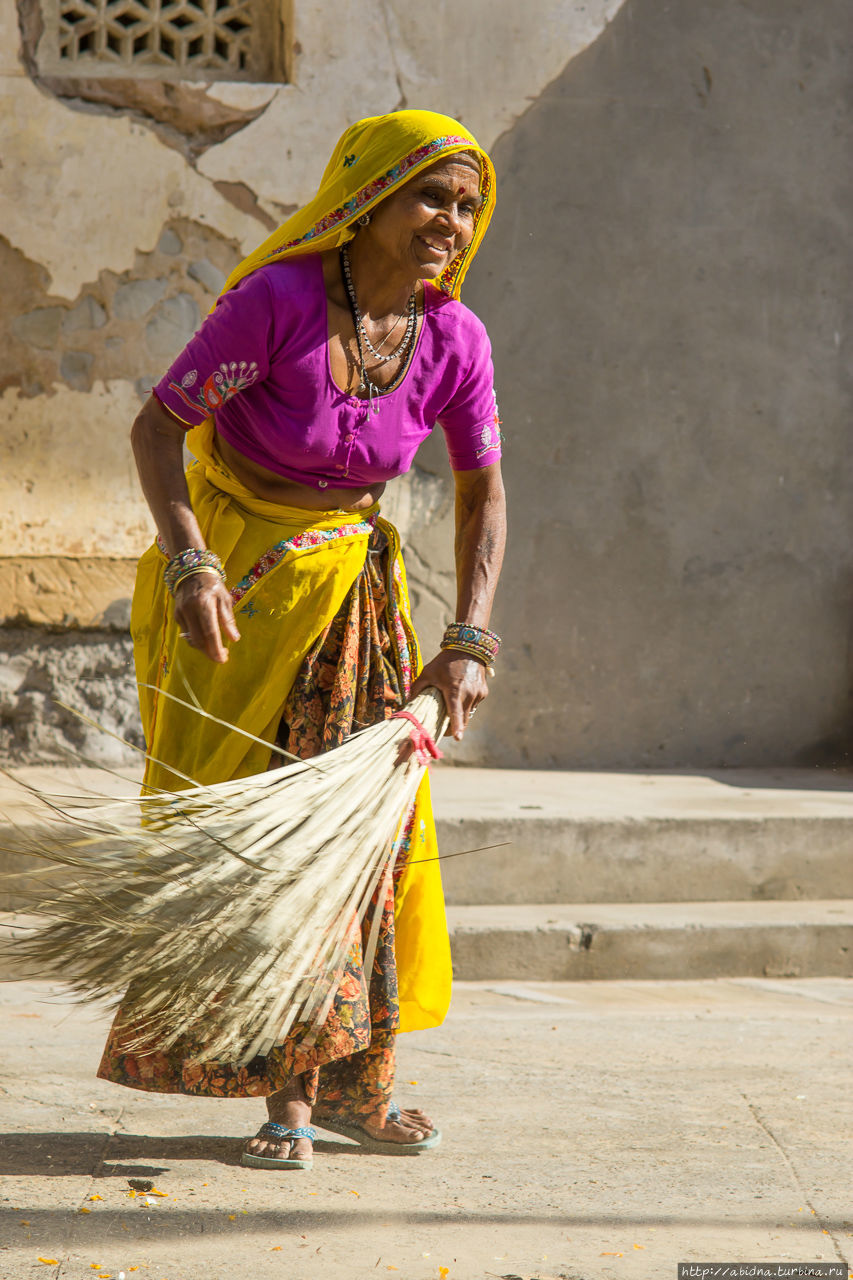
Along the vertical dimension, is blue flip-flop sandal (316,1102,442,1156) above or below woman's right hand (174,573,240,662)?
below

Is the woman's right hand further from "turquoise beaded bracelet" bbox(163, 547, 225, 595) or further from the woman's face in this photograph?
the woman's face

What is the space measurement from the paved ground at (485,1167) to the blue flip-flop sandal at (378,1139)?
0.02 m

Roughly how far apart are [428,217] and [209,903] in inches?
43.9

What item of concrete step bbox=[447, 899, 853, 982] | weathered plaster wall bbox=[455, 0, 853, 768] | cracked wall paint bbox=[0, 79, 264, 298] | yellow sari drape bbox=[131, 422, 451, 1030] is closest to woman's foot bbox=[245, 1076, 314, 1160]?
yellow sari drape bbox=[131, 422, 451, 1030]

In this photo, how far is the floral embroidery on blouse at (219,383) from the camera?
7.29 ft

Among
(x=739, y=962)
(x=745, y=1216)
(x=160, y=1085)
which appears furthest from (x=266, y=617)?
(x=739, y=962)

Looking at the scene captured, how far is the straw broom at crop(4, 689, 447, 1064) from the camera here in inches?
78.2

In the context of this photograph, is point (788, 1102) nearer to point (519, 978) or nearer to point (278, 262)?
point (519, 978)

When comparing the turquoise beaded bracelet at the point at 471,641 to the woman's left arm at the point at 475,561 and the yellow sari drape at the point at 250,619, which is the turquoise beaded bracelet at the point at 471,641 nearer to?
the woman's left arm at the point at 475,561

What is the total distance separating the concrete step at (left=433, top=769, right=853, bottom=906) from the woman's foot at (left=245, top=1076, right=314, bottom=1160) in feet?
5.09

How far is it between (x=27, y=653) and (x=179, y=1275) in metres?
2.99

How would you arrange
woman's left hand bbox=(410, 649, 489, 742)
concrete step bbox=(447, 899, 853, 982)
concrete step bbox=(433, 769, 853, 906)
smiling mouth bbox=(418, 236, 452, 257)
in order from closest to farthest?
smiling mouth bbox=(418, 236, 452, 257)
woman's left hand bbox=(410, 649, 489, 742)
concrete step bbox=(447, 899, 853, 982)
concrete step bbox=(433, 769, 853, 906)

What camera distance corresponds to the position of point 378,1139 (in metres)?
2.45

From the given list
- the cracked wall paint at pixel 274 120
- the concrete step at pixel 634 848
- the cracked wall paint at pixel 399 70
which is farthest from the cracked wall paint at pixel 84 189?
the concrete step at pixel 634 848
